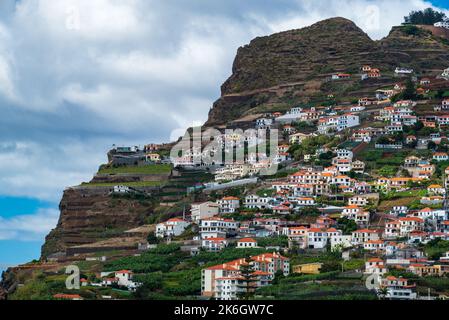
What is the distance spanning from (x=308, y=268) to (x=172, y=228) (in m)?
13.7

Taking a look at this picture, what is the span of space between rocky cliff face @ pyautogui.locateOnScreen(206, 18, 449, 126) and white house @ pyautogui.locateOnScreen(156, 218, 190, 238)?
27.8 metres

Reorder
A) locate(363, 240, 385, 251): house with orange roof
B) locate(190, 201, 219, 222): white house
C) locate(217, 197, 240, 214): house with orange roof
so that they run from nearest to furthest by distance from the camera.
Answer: locate(363, 240, 385, 251): house with orange roof
locate(190, 201, 219, 222): white house
locate(217, 197, 240, 214): house with orange roof

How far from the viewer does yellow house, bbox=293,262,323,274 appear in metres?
50.6

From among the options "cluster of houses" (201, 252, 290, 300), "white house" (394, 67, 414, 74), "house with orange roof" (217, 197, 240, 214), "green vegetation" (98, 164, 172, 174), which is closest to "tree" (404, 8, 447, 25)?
"white house" (394, 67, 414, 74)

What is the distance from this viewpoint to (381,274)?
1893 inches

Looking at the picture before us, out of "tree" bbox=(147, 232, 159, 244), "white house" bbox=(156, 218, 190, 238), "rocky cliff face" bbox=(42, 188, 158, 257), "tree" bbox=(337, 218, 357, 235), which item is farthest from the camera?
"rocky cliff face" bbox=(42, 188, 158, 257)

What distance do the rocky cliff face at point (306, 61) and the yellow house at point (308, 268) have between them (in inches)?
1550

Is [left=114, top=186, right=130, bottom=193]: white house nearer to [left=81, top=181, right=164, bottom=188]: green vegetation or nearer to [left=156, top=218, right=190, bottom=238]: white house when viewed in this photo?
[left=81, top=181, right=164, bottom=188]: green vegetation

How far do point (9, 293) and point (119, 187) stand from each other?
17.7 meters

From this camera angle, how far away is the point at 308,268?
51.0m

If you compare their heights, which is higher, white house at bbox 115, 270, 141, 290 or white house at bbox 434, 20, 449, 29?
white house at bbox 434, 20, 449, 29
